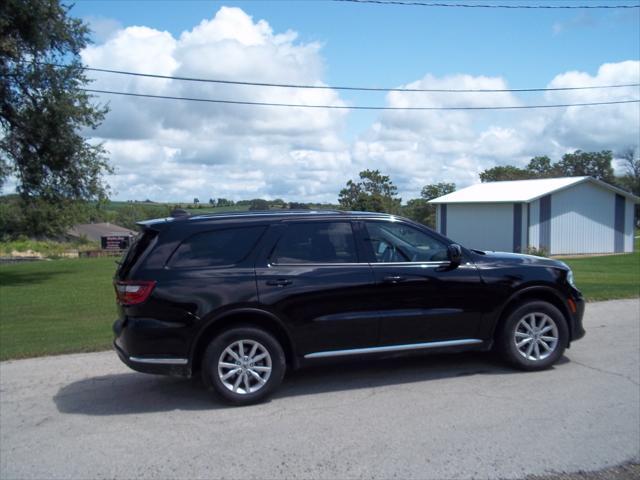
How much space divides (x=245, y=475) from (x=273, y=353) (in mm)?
1741

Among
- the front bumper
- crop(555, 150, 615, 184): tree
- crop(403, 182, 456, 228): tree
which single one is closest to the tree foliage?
crop(555, 150, 615, 184): tree

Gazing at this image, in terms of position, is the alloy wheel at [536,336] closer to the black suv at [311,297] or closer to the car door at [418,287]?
the black suv at [311,297]

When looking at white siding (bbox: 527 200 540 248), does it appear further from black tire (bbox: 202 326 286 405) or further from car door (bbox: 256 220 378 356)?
black tire (bbox: 202 326 286 405)

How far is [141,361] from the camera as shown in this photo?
5996 millimetres

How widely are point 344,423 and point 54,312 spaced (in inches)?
415

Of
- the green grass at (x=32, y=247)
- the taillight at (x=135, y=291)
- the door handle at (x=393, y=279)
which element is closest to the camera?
the taillight at (x=135, y=291)

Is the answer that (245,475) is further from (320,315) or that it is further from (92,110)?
(92,110)

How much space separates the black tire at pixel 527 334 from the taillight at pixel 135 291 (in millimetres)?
3788

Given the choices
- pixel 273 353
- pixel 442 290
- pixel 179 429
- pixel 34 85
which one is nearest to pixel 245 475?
pixel 179 429

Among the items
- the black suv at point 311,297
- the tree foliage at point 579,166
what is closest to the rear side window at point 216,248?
the black suv at point 311,297

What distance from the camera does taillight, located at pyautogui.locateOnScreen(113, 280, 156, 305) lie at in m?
5.96

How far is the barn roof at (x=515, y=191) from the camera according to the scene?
33.8m

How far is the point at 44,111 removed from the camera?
2209cm

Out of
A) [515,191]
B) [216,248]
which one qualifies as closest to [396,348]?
[216,248]
